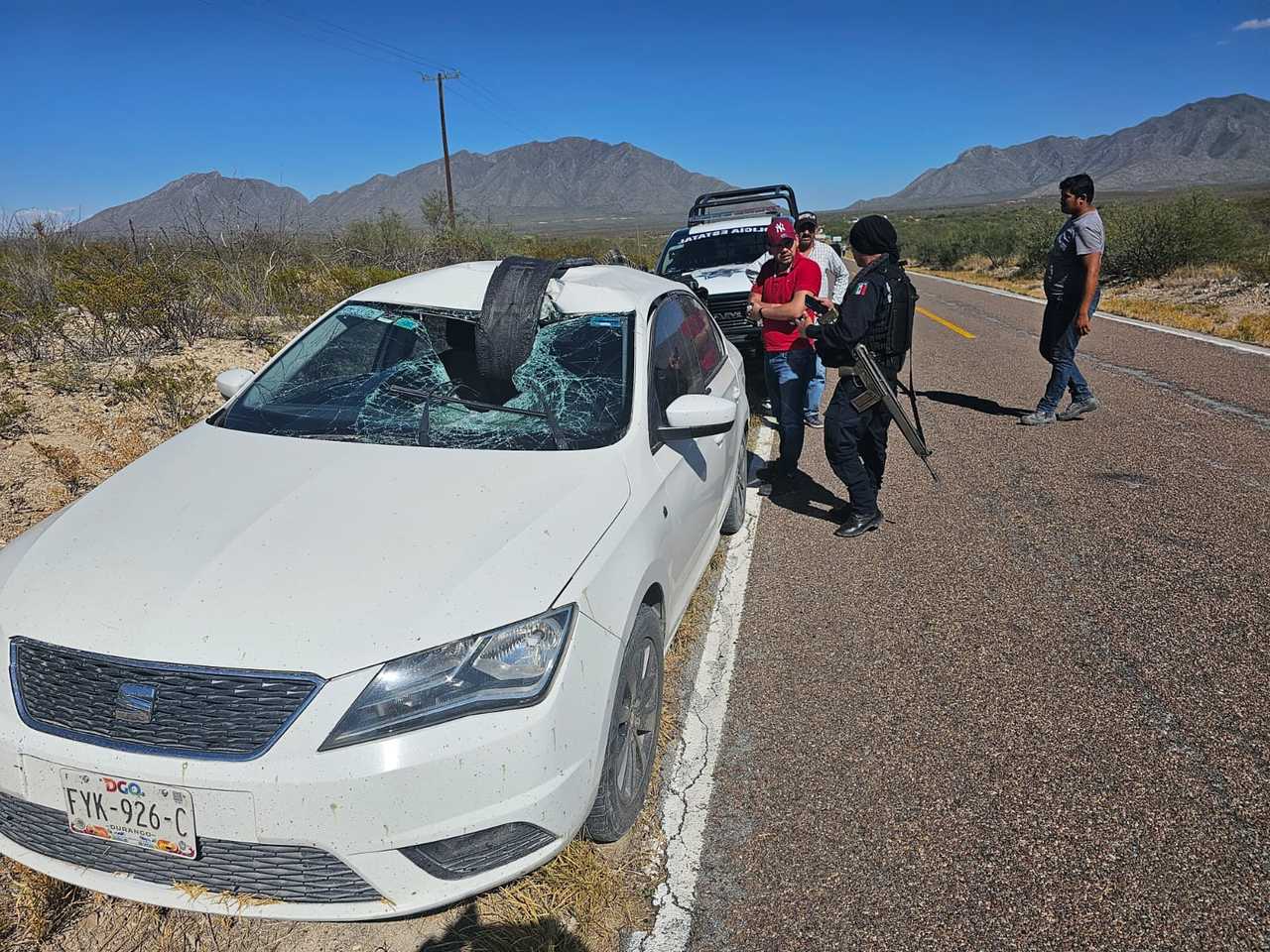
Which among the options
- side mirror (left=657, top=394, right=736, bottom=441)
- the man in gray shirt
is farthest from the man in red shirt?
side mirror (left=657, top=394, right=736, bottom=441)

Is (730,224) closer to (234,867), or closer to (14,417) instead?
(14,417)

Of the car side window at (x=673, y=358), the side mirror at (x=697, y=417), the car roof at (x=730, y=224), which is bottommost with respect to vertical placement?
the side mirror at (x=697, y=417)

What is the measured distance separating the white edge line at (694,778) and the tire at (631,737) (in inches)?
5.8

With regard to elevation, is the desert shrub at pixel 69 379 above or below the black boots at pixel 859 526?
above

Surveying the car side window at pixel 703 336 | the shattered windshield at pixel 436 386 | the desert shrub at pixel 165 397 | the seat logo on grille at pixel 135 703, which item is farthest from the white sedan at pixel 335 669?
the desert shrub at pixel 165 397

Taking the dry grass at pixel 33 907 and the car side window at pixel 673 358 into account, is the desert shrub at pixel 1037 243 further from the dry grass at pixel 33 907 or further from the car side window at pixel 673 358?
the dry grass at pixel 33 907

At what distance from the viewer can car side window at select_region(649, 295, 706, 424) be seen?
11.2 ft

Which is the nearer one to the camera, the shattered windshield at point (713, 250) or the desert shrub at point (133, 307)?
the desert shrub at point (133, 307)

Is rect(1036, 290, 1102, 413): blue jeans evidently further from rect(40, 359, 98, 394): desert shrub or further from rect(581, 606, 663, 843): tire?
rect(40, 359, 98, 394): desert shrub

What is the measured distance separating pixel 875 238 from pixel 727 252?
5.80 m

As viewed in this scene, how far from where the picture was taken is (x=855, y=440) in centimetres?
493

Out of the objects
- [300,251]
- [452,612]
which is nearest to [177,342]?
A: [300,251]

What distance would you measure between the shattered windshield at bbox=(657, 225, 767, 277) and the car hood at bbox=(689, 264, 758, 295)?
389 mm

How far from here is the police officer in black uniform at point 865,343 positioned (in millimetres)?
4566
